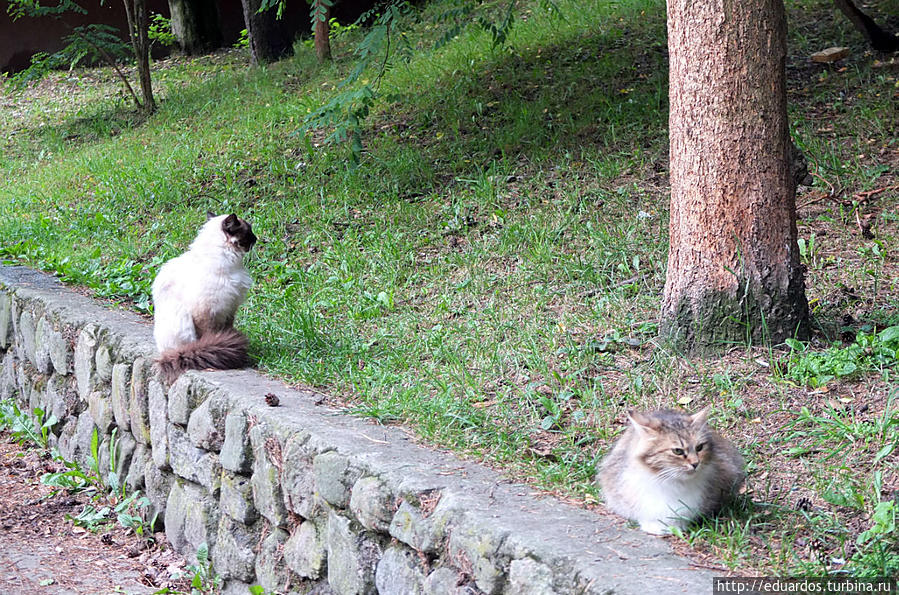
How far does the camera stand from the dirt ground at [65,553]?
5316 mm

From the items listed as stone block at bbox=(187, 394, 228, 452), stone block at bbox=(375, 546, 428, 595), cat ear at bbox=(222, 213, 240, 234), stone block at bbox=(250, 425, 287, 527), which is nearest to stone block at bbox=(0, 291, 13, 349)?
cat ear at bbox=(222, 213, 240, 234)

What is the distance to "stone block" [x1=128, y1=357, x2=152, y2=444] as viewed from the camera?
20.0 ft

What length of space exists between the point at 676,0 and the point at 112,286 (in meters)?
5.50

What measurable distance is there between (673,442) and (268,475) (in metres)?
2.39

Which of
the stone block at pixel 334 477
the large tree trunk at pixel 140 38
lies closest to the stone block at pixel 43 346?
the stone block at pixel 334 477

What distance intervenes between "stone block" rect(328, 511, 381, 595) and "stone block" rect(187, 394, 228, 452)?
1.22 m

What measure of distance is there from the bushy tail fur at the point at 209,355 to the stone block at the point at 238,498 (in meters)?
0.70

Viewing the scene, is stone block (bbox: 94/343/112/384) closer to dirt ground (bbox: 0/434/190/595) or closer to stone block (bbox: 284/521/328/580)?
dirt ground (bbox: 0/434/190/595)

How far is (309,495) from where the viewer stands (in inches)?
171

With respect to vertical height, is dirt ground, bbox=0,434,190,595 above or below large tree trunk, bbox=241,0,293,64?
below

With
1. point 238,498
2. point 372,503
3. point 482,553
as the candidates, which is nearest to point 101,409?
point 238,498

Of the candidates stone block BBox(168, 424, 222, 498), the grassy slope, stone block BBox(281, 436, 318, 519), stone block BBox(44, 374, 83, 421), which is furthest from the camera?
stone block BBox(44, 374, 83, 421)

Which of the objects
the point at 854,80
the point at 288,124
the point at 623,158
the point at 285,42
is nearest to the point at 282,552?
the point at 623,158

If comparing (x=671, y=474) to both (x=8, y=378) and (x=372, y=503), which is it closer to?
(x=372, y=503)
